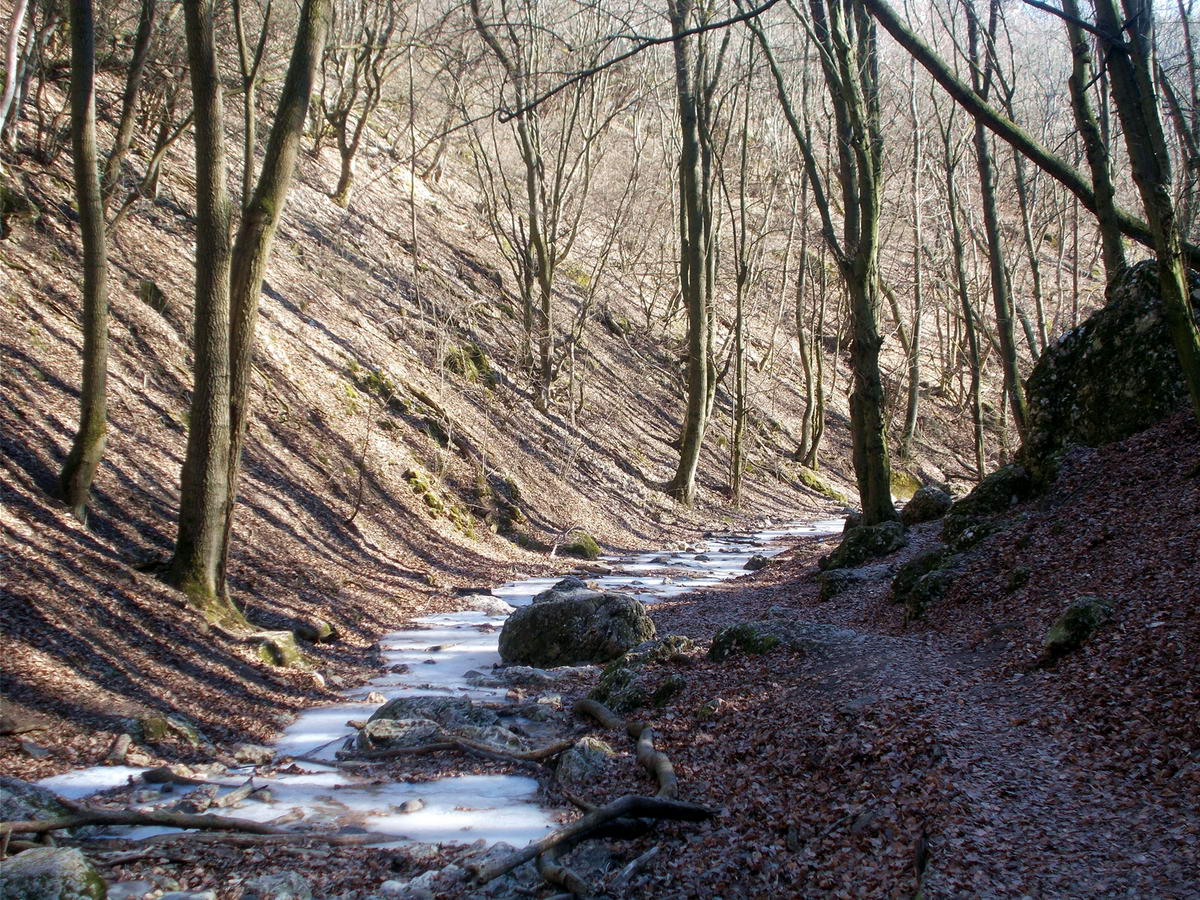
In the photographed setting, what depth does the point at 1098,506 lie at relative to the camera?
741 cm

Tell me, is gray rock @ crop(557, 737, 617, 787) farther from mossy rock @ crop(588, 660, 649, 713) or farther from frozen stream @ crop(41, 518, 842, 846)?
mossy rock @ crop(588, 660, 649, 713)

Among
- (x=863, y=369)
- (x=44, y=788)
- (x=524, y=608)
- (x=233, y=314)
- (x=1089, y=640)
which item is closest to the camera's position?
(x=44, y=788)

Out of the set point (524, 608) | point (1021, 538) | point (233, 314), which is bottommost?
point (524, 608)

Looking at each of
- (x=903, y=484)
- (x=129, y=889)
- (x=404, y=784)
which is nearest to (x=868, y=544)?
(x=404, y=784)

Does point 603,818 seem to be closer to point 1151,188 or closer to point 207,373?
point 1151,188

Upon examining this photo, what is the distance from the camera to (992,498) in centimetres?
895

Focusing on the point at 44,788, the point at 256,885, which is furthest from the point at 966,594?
the point at 44,788

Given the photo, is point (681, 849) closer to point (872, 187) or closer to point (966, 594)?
point (966, 594)

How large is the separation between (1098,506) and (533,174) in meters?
14.9

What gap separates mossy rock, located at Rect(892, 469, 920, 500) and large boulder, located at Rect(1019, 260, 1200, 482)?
710 inches

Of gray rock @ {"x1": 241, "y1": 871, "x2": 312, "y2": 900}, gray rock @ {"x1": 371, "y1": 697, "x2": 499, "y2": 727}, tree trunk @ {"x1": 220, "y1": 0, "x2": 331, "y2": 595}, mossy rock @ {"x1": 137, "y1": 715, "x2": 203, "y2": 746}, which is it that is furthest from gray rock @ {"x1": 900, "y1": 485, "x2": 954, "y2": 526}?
gray rock @ {"x1": 241, "y1": 871, "x2": 312, "y2": 900}

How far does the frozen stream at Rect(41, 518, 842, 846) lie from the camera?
499 cm

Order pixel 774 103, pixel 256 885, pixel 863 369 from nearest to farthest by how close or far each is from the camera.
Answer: pixel 256 885, pixel 863 369, pixel 774 103

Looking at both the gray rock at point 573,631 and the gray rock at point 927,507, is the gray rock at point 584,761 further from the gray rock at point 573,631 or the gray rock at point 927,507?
the gray rock at point 927,507
